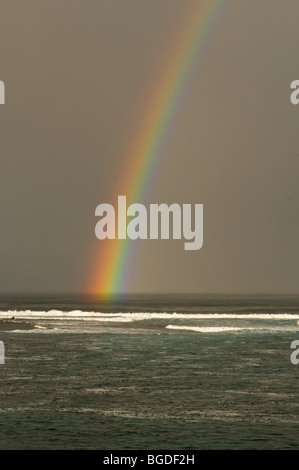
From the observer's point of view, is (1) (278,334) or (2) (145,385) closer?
(2) (145,385)

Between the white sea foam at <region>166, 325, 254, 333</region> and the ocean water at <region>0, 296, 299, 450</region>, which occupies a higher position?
the white sea foam at <region>166, 325, 254, 333</region>

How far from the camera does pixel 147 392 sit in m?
31.8

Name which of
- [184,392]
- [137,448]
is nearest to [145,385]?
[184,392]

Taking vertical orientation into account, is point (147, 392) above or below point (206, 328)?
below

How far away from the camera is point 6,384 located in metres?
33.0

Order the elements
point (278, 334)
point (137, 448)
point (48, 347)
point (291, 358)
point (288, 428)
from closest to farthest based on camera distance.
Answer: point (137, 448)
point (288, 428)
point (291, 358)
point (48, 347)
point (278, 334)

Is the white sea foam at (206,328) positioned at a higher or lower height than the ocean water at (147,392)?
higher

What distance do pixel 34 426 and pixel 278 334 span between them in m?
38.8

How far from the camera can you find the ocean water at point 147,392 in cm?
2383

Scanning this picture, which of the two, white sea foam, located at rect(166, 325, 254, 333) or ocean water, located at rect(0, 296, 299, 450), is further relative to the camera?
white sea foam, located at rect(166, 325, 254, 333)

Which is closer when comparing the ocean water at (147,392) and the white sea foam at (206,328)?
the ocean water at (147,392)

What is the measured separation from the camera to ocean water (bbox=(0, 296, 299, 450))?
23.8m
